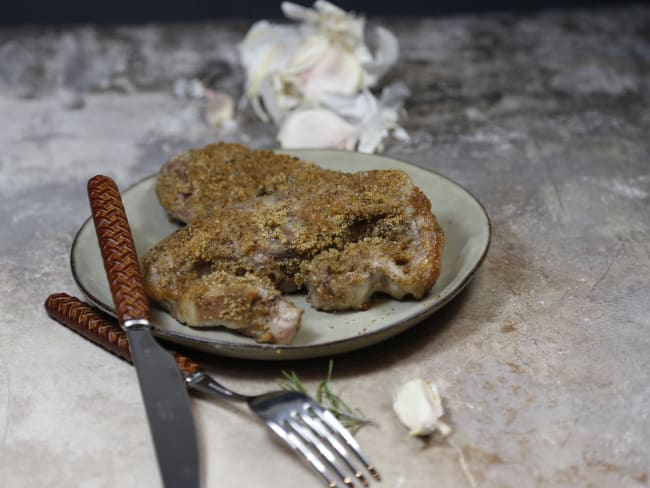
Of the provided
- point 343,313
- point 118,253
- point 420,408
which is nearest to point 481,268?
point 343,313

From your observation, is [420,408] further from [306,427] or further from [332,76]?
[332,76]

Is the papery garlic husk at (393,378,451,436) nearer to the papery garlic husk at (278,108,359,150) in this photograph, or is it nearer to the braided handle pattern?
the braided handle pattern

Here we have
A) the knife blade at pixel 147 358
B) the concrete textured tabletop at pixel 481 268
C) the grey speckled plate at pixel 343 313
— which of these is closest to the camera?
the knife blade at pixel 147 358

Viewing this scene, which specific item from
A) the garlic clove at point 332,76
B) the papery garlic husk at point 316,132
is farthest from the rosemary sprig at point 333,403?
the garlic clove at point 332,76

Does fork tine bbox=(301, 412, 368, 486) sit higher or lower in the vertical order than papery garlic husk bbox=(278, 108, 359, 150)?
higher

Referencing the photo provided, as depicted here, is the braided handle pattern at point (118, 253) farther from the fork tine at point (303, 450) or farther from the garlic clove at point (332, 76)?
the garlic clove at point (332, 76)

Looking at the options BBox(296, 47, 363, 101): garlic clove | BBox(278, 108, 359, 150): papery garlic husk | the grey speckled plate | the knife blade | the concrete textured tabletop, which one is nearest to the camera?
the knife blade

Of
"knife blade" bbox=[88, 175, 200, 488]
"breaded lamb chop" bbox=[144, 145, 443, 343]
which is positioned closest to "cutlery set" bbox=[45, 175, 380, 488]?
"knife blade" bbox=[88, 175, 200, 488]
